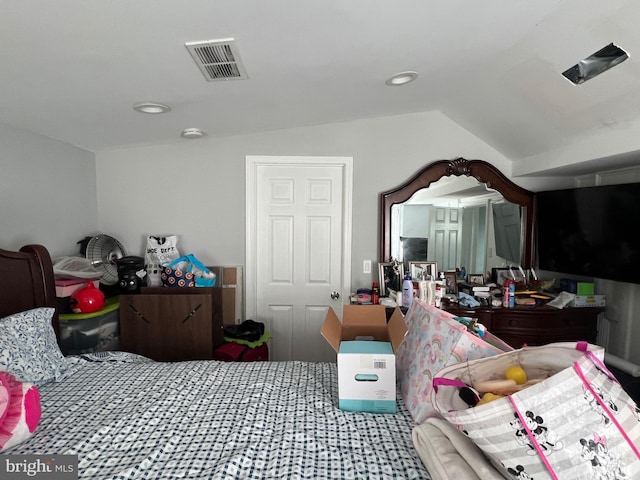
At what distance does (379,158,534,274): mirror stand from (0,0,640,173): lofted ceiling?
1.41ft

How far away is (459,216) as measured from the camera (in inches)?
111

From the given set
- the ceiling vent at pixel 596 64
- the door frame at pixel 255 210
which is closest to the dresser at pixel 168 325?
the door frame at pixel 255 210

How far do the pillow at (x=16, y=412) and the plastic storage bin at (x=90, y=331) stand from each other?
102 cm

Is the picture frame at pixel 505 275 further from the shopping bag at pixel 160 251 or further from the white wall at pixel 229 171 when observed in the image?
the shopping bag at pixel 160 251

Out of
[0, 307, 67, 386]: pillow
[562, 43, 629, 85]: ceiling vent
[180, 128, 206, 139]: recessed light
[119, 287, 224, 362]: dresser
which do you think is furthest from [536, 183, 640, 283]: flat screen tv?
[0, 307, 67, 386]: pillow

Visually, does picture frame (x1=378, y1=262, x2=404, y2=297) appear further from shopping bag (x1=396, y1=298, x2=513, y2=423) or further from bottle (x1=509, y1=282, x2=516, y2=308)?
shopping bag (x1=396, y1=298, x2=513, y2=423)

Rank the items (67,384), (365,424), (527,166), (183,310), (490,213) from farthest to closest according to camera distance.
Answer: (490,213) < (527,166) < (183,310) < (67,384) < (365,424)

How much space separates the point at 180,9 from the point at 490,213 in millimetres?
2591

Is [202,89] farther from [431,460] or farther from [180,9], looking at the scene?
[431,460]

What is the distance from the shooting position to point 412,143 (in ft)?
9.21

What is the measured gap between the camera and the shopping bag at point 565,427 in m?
0.77

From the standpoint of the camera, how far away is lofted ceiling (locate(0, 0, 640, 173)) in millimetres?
1174

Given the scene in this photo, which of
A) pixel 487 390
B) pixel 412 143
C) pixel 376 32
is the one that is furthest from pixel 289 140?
pixel 487 390

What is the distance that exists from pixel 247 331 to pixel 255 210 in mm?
979
